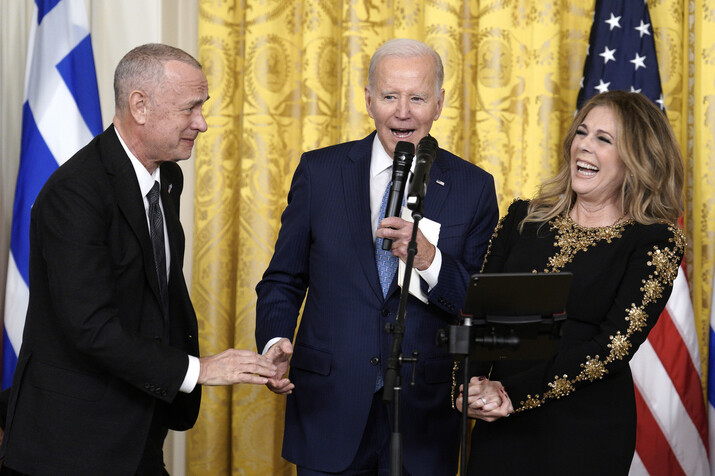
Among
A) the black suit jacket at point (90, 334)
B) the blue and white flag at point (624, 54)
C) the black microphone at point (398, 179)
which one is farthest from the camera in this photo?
the blue and white flag at point (624, 54)

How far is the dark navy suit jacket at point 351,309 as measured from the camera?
97.7 inches

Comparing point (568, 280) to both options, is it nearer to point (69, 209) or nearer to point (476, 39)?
point (69, 209)

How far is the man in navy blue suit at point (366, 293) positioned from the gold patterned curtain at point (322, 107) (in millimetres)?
1347

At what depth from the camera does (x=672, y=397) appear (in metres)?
3.58

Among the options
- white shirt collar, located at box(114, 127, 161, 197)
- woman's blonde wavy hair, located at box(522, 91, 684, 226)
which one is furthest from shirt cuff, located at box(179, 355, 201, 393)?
woman's blonde wavy hair, located at box(522, 91, 684, 226)

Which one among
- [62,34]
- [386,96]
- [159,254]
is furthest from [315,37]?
[159,254]

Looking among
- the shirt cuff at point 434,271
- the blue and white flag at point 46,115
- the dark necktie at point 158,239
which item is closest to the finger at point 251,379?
the dark necktie at point 158,239

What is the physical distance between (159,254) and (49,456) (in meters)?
0.65

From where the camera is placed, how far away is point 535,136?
3957 mm

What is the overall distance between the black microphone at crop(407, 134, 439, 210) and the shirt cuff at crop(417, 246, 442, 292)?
511 mm

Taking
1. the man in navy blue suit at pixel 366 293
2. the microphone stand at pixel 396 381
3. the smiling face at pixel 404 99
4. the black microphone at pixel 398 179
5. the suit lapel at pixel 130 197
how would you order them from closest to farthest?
the microphone stand at pixel 396 381, the black microphone at pixel 398 179, the suit lapel at pixel 130 197, the man in navy blue suit at pixel 366 293, the smiling face at pixel 404 99

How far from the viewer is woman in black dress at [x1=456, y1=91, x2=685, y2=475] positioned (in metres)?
2.36

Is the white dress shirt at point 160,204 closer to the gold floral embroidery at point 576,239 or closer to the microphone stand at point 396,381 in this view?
the microphone stand at point 396,381

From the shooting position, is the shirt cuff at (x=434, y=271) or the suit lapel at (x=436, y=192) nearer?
the shirt cuff at (x=434, y=271)
